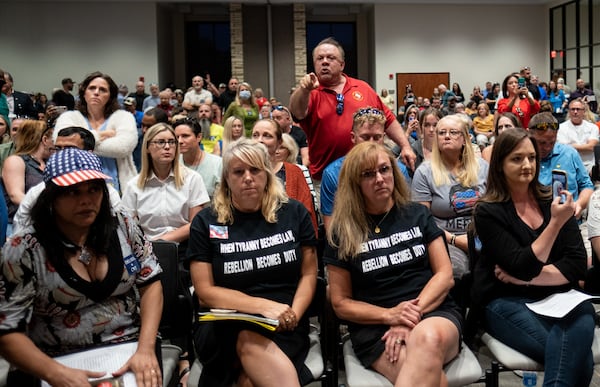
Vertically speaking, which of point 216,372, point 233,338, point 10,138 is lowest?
point 216,372

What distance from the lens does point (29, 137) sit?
3.26 metres

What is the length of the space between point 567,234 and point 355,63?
14826 millimetres

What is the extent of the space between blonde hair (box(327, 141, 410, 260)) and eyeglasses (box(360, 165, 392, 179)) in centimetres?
1

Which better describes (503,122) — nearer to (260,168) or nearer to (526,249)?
(526,249)

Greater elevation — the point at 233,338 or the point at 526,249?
the point at 526,249

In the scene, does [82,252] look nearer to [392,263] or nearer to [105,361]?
[105,361]

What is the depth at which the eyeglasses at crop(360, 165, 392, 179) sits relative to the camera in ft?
6.91

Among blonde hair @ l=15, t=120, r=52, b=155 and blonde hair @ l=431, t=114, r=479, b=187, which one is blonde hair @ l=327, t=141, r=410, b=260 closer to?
blonde hair @ l=431, t=114, r=479, b=187

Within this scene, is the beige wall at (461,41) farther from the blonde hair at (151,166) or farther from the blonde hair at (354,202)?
the blonde hair at (354,202)

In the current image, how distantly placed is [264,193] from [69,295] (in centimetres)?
83

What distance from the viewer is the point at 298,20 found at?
14.3 metres

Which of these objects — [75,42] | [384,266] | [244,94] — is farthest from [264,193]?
[75,42]

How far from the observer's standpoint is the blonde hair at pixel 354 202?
2.06 meters

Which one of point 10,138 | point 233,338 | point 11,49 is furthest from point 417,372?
point 11,49
